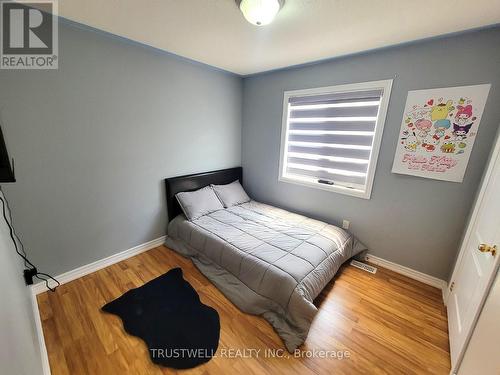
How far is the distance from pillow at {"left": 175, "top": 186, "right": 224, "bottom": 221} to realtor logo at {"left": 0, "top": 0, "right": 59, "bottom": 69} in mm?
1670

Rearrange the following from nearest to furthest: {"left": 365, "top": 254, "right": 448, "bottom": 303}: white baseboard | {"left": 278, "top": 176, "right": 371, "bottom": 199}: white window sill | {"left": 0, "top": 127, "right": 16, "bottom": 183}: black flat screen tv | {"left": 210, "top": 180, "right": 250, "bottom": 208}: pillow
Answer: {"left": 0, "top": 127, "right": 16, "bottom": 183}: black flat screen tv < {"left": 365, "top": 254, "right": 448, "bottom": 303}: white baseboard < {"left": 278, "top": 176, "right": 371, "bottom": 199}: white window sill < {"left": 210, "top": 180, "right": 250, "bottom": 208}: pillow

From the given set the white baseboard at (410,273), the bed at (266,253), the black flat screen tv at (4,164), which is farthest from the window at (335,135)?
the black flat screen tv at (4,164)

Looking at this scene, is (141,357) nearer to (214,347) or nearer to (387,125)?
(214,347)

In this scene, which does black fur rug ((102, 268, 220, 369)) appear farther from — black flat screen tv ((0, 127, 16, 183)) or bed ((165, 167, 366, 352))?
black flat screen tv ((0, 127, 16, 183))

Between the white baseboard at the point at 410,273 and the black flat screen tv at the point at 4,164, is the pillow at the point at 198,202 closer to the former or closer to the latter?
the black flat screen tv at the point at 4,164

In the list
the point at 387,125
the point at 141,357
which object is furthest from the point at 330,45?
the point at 141,357

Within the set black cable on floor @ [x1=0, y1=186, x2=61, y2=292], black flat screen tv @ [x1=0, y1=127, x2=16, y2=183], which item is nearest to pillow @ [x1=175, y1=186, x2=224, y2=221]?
black cable on floor @ [x1=0, y1=186, x2=61, y2=292]

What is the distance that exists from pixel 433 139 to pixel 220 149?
8.11 ft

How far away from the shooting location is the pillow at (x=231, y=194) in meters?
3.03

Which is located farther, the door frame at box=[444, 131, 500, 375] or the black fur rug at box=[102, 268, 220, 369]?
the black fur rug at box=[102, 268, 220, 369]

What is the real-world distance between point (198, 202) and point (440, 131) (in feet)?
8.59

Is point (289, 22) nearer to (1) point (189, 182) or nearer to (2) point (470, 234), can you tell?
(1) point (189, 182)

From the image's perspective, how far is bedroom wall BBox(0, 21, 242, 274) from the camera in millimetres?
1690

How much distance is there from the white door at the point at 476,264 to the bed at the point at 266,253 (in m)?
0.86
